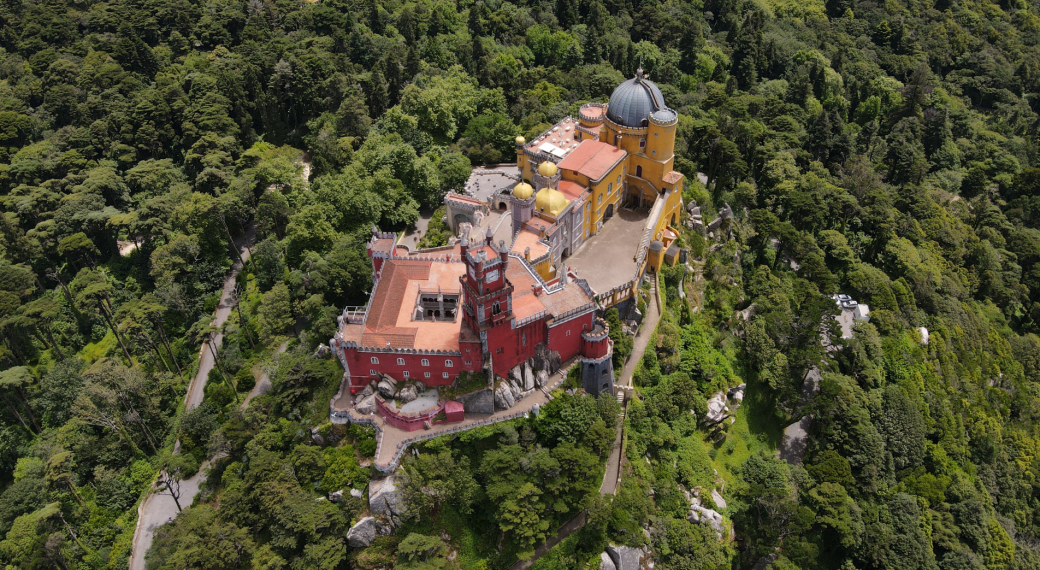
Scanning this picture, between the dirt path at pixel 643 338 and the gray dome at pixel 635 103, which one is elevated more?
the gray dome at pixel 635 103

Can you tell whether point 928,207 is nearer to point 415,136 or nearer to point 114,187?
point 415,136

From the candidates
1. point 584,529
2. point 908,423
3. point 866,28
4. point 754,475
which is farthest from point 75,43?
point 866,28

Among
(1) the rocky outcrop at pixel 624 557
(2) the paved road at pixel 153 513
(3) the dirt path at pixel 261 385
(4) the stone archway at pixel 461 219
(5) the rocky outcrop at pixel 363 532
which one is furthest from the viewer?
(4) the stone archway at pixel 461 219

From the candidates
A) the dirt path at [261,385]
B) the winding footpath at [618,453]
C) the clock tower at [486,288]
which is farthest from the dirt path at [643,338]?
the dirt path at [261,385]

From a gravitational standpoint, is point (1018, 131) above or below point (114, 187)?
below

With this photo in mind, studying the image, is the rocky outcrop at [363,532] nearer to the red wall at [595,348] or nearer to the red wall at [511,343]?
the red wall at [511,343]

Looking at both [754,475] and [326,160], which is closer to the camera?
[754,475]

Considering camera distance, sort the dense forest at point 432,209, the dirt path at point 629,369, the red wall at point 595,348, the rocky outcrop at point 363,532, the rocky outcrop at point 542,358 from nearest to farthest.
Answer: the rocky outcrop at point 363,532 → the dense forest at point 432,209 → the dirt path at point 629,369 → the rocky outcrop at point 542,358 → the red wall at point 595,348

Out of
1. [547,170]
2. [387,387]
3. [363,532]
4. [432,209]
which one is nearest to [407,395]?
[387,387]
